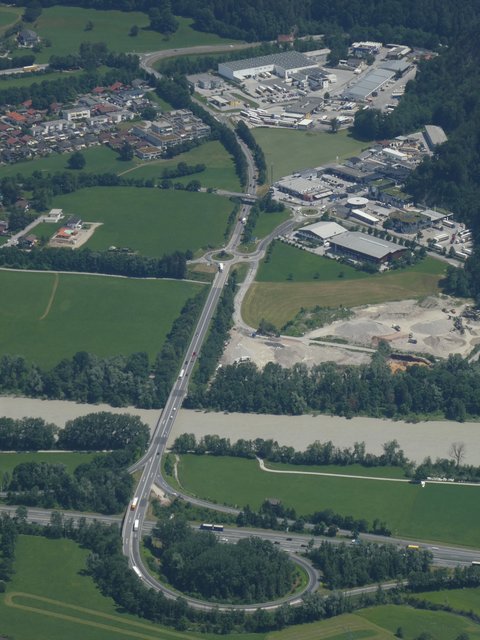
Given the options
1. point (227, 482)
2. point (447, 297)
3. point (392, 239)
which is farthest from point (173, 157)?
point (227, 482)

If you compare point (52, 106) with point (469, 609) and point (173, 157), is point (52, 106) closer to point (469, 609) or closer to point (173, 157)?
point (173, 157)

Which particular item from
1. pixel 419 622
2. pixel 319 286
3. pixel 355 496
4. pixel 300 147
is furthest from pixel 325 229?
pixel 419 622

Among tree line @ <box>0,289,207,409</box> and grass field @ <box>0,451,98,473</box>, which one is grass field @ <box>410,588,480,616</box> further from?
tree line @ <box>0,289,207,409</box>

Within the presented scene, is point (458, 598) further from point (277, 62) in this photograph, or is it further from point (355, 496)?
point (277, 62)

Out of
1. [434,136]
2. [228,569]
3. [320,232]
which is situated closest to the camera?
[228,569]

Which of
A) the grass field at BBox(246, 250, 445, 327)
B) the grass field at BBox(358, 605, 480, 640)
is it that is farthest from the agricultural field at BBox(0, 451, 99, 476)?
the grass field at BBox(358, 605, 480, 640)

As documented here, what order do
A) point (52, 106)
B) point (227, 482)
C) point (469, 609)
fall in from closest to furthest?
point (469, 609) < point (227, 482) < point (52, 106)

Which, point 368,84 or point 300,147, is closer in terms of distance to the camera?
point 300,147

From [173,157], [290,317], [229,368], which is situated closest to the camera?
[229,368]
